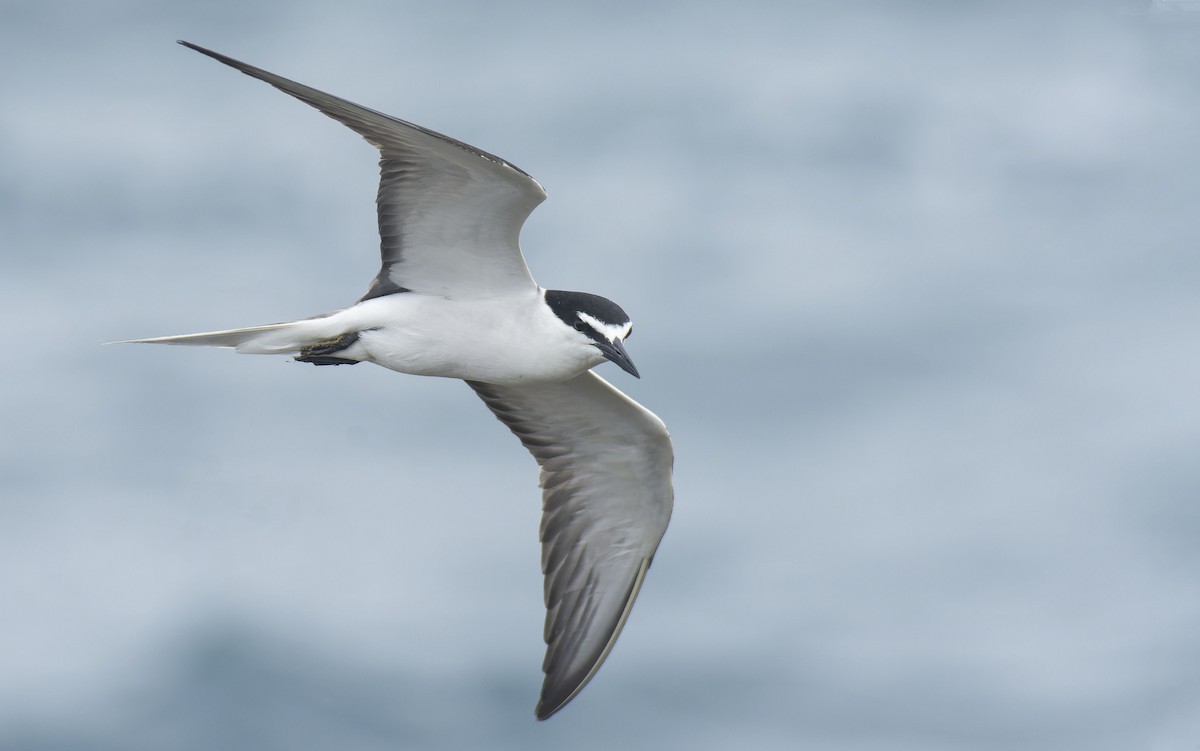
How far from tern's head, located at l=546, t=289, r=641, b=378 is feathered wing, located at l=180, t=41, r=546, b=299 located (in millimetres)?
663

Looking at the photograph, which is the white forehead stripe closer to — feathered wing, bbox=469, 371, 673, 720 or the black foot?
the black foot

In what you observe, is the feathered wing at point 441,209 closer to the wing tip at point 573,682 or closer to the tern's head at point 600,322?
the tern's head at point 600,322

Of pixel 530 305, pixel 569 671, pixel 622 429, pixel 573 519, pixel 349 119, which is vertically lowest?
pixel 569 671

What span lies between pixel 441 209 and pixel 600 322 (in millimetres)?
1603

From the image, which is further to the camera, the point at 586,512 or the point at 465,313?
the point at 586,512

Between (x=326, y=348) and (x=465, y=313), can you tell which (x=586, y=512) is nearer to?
(x=465, y=313)

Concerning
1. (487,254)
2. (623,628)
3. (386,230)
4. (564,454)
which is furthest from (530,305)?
(623,628)

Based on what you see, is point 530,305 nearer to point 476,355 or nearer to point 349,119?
point 476,355

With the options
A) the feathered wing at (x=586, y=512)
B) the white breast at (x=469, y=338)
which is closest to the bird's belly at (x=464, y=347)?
the white breast at (x=469, y=338)

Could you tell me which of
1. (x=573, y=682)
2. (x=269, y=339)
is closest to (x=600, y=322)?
(x=269, y=339)

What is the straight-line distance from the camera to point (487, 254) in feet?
42.5

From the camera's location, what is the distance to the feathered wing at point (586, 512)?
14.9 meters

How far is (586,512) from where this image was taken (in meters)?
15.3

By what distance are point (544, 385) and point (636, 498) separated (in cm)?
150
